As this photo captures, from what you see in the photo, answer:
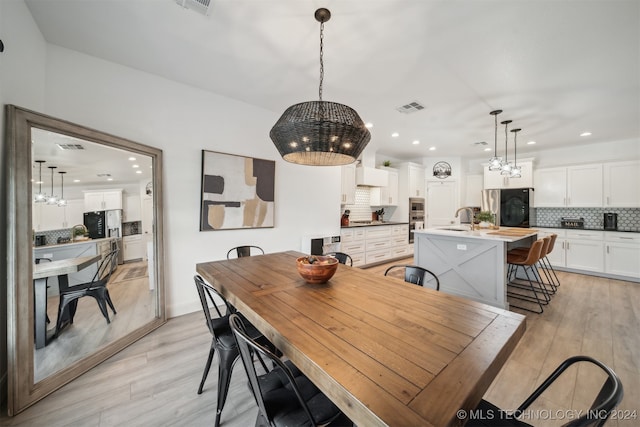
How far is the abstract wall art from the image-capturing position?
122 inches

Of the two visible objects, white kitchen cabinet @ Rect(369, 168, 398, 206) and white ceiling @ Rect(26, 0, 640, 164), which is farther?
white kitchen cabinet @ Rect(369, 168, 398, 206)

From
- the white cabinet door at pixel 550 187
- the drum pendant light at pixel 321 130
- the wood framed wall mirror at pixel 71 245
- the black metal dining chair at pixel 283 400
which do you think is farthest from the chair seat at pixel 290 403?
the white cabinet door at pixel 550 187

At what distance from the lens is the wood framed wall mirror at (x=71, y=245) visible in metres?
1.59

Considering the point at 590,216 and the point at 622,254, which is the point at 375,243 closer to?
the point at 622,254

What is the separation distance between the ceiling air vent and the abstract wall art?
205cm

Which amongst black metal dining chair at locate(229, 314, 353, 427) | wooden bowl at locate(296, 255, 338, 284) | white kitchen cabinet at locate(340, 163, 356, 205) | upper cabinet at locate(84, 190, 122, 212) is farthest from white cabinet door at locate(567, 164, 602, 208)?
upper cabinet at locate(84, 190, 122, 212)

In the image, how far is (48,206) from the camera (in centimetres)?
182

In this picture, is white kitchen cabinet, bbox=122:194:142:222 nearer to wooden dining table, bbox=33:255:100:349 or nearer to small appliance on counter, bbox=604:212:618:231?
wooden dining table, bbox=33:255:100:349

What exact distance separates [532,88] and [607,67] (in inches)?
22.7

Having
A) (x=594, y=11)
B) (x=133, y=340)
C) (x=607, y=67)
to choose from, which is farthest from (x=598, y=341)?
(x=133, y=340)

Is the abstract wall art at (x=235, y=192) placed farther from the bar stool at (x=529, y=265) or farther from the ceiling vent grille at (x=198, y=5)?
the bar stool at (x=529, y=265)

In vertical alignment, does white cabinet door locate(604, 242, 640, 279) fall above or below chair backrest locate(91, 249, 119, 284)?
below

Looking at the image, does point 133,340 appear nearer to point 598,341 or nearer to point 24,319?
point 24,319

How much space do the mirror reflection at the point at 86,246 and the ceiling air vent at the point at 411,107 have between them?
333 cm
